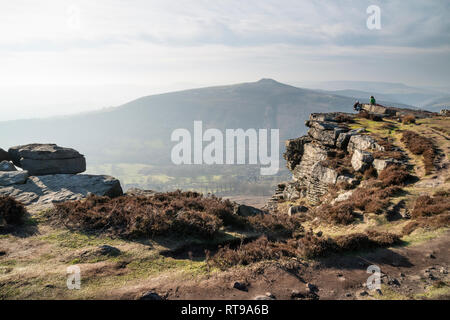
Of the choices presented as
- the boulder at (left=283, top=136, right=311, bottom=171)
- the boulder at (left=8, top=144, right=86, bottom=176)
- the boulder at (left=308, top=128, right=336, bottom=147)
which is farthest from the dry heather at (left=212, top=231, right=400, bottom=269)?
the boulder at (left=283, top=136, right=311, bottom=171)

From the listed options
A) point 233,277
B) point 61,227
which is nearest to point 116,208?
point 61,227

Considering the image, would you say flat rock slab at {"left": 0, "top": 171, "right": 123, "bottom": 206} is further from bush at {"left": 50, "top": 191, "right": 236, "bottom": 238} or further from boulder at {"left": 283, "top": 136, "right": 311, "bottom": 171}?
boulder at {"left": 283, "top": 136, "right": 311, "bottom": 171}

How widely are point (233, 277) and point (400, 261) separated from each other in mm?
7101

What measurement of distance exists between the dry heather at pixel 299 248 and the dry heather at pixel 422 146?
13372mm

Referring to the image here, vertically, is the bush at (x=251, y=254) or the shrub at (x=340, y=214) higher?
the bush at (x=251, y=254)

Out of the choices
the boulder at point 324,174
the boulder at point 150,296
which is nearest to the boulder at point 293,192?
the boulder at point 324,174

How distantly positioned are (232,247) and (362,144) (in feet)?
76.6

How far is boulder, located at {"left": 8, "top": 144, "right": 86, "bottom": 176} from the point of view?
2233 centimetres

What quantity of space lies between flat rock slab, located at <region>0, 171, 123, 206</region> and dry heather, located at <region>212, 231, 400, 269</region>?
1176cm

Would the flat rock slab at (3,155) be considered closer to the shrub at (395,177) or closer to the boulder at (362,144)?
the shrub at (395,177)

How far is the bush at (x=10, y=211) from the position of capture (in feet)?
43.3

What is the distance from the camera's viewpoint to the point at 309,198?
29.7m

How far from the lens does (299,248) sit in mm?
11258

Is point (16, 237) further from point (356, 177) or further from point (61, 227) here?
point (356, 177)
